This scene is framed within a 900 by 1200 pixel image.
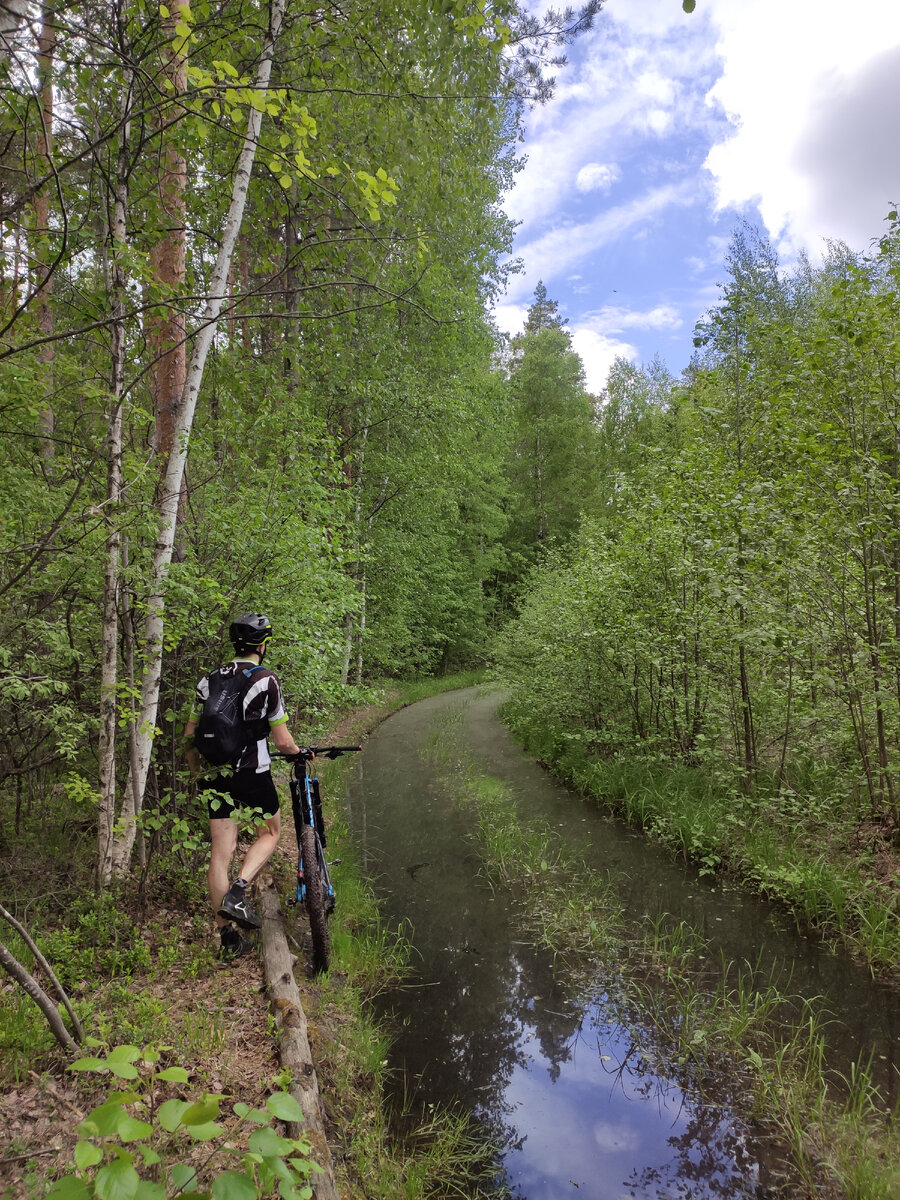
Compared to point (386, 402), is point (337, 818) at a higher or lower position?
lower

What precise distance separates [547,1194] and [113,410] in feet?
15.3

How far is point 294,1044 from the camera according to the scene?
322 centimetres

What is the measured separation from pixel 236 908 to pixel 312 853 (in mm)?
626

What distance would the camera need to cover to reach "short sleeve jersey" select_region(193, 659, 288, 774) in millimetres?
3979

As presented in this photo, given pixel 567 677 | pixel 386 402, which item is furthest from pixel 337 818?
pixel 386 402

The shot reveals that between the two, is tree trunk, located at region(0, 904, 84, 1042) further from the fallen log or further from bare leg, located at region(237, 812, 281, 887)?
bare leg, located at region(237, 812, 281, 887)

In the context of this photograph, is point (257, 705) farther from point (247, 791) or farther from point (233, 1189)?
point (233, 1189)

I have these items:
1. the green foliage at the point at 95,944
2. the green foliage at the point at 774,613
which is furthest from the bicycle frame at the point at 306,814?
the green foliage at the point at 774,613

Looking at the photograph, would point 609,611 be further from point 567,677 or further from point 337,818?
point 337,818

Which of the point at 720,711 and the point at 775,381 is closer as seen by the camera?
the point at 775,381

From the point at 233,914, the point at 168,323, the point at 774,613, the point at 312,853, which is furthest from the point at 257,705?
the point at 774,613

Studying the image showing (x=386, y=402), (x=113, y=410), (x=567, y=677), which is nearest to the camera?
(x=113, y=410)

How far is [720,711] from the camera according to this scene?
7641 mm

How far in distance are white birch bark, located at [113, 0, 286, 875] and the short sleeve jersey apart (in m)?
0.35
